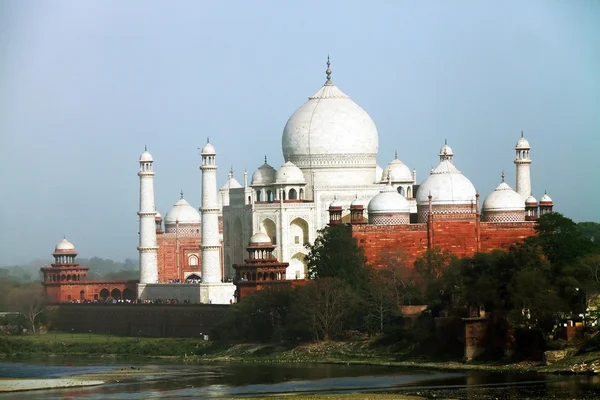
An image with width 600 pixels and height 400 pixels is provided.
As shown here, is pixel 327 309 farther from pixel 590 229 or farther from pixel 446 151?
pixel 590 229

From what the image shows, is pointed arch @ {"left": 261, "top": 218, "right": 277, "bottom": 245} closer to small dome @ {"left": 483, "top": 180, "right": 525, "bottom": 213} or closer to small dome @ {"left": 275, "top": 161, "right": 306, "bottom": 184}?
small dome @ {"left": 275, "top": 161, "right": 306, "bottom": 184}

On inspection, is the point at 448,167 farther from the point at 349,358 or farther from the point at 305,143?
the point at 349,358

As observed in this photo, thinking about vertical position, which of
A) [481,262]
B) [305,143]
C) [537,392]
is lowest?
[537,392]

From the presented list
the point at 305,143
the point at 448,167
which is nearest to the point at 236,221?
the point at 305,143

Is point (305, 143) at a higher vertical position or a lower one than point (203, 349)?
higher

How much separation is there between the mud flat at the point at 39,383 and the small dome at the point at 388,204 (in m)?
16.5

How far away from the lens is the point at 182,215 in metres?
89.9

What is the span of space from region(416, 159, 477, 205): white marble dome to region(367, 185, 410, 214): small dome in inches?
47.3

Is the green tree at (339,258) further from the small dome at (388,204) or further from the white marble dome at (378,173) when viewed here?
the white marble dome at (378,173)

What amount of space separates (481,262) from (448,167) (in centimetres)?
1323

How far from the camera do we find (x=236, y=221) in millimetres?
80000

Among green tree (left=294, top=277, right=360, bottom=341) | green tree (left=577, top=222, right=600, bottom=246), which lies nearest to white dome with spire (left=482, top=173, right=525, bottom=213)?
green tree (left=294, top=277, right=360, bottom=341)

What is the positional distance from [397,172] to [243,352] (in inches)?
554

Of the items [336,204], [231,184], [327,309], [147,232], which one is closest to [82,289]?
[147,232]
